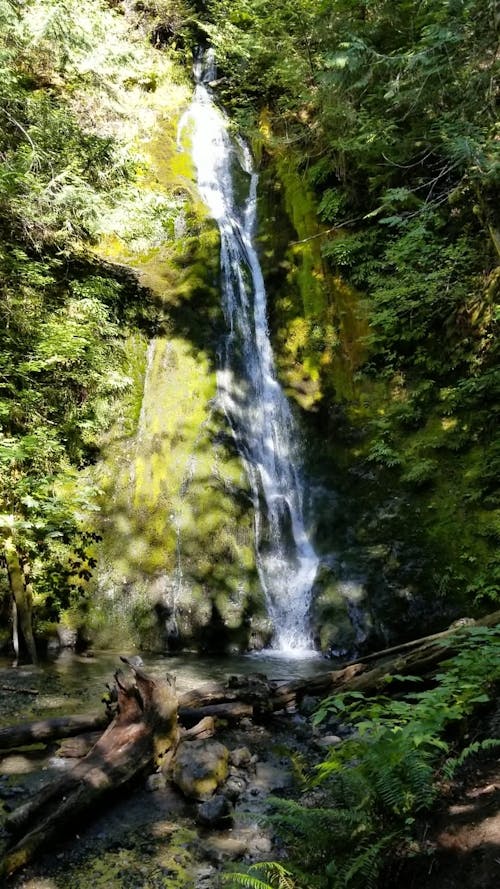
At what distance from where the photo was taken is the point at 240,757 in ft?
15.0

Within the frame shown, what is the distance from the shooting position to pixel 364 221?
1273 centimetres

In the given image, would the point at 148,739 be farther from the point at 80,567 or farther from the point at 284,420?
the point at 284,420

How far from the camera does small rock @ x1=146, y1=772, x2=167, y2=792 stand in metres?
4.14

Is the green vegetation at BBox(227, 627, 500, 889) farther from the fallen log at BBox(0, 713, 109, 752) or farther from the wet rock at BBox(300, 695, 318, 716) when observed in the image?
the wet rock at BBox(300, 695, 318, 716)

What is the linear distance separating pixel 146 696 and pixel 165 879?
4.48 ft

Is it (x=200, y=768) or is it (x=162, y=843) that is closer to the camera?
(x=162, y=843)

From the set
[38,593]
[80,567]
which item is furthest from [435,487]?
[38,593]

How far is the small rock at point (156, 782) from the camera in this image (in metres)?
4.14

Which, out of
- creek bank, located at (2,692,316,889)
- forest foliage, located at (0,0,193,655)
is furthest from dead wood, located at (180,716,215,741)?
forest foliage, located at (0,0,193,655)

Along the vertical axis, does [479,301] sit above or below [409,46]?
below

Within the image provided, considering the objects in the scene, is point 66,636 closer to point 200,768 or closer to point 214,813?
point 200,768

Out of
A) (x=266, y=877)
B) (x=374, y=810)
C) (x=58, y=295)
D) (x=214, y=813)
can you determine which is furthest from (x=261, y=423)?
(x=266, y=877)

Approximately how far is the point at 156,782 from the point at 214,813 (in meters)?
0.67

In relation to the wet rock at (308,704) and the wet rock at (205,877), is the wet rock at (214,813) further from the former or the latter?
the wet rock at (308,704)
